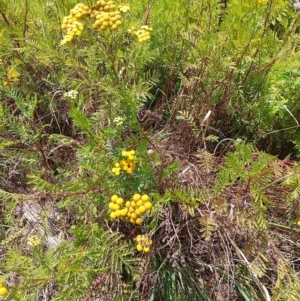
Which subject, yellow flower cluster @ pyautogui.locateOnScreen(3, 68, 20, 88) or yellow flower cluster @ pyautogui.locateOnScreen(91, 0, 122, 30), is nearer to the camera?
yellow flower cluster @ pyautogui.locateOnScreen(91, 0, 122, 30)

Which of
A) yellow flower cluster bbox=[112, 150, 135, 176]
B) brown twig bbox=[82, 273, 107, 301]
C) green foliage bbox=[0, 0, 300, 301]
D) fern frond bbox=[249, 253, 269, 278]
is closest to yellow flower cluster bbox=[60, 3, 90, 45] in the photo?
green foliage bbox=[0, 0, 300, 301]

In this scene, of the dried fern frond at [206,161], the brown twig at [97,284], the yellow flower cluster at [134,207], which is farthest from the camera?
the dried fern frond at [206,161]

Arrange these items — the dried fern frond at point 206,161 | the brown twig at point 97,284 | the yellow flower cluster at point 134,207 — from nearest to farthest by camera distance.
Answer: the yellow flower cluster at point 134,207 → the brown twig at point 97,284 → the dried fern frond at point 206,161

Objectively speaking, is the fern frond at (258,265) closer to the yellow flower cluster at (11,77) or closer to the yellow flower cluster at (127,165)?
the yellow flower cluster at (127,165)

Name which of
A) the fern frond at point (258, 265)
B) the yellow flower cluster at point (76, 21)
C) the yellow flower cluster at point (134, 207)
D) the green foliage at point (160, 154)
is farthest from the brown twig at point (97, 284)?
the yellow flower cluster at point (76, 21)

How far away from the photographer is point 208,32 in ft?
5.10

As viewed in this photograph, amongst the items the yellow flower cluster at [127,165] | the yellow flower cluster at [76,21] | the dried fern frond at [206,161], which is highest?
the yellow flower cluster at [76,21]

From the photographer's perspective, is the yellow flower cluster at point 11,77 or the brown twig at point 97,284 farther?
the yellow flower cluster at point 11,77

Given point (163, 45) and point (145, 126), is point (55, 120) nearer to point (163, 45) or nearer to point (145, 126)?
point (145, 126)

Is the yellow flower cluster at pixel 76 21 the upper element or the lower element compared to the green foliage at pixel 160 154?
upper

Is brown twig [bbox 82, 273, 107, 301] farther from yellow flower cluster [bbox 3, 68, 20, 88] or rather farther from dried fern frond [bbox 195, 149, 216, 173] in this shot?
yellow flower cluster [bbox 3, 68, 20, 88]

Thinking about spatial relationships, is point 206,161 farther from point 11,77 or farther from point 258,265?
point 11,77

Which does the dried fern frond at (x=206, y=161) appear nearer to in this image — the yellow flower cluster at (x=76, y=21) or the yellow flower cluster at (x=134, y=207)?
the yellow flower cluster at (x=134, y=207)

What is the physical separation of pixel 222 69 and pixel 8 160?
0.92 m
